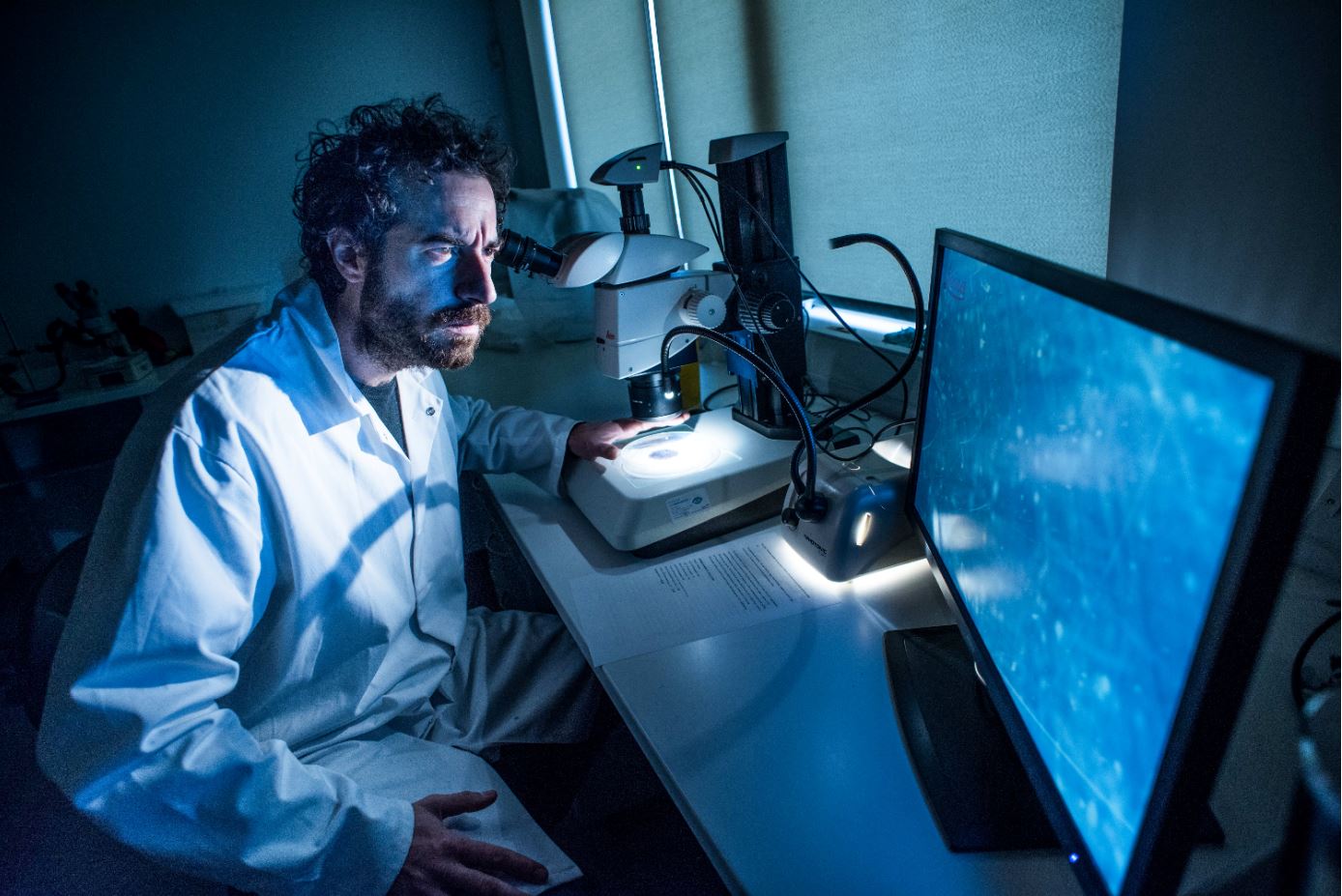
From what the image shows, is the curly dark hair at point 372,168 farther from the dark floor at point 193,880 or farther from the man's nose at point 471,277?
the dark floor at point 193,880

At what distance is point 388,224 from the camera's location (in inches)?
41.2

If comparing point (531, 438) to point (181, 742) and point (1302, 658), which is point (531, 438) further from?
point (1302, 658)

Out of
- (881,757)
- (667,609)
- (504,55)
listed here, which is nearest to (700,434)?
(667,609)

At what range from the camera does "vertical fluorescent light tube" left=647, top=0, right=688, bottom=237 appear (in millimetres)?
2033

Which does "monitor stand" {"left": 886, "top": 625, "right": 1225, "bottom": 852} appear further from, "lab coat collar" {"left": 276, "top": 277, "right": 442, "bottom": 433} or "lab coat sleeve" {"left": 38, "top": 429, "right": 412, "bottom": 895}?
"lab coat collar" {"left": 276, "top": 277, "right": 442, "bottom": 433}

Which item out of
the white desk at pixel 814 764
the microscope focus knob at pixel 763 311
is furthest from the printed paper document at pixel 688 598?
the microscope focus knob at pixel 763 311

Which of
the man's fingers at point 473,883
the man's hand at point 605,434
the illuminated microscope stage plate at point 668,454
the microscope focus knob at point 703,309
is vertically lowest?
the man's fingers at point 473,883

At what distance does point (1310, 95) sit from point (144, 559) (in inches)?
47.2

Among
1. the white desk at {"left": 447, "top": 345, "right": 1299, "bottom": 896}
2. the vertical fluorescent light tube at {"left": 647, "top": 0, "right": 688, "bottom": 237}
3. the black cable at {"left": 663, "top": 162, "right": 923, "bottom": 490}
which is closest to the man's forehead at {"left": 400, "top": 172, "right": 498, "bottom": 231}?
the black cable at {"left": 663, "top": 162, "right": 923, "bottom": 490}

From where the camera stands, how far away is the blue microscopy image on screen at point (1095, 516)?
0.33m

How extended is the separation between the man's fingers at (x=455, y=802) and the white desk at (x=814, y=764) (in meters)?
0.21

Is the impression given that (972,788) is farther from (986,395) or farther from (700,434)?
(700,434)

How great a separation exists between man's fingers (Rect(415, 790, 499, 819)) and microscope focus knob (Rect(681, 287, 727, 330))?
2.23 ft

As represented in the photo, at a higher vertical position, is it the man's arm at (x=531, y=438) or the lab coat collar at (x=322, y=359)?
the lab coat collar at (x=322, y=359)
